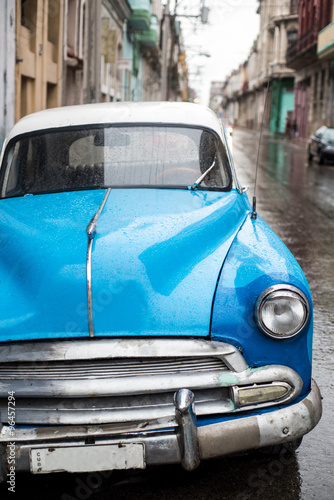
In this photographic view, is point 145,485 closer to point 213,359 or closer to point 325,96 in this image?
point 213,359

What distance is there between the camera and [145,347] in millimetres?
2479

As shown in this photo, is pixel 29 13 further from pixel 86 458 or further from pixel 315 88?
pixel 315 88

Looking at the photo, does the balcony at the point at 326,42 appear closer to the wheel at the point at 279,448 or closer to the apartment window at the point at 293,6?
the apartment window at the point at 293,6

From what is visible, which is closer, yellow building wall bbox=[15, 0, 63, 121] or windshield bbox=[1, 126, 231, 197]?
windshield bbox=[1, 126, 231, 197]

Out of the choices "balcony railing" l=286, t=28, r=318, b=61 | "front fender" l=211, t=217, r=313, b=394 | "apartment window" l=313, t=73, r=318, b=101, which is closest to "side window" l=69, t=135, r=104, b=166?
"front fender" l=211, t=217, r=313, b=394

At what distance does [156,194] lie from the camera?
3.68m

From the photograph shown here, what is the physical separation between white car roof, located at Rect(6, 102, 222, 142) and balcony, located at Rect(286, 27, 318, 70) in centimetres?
3506

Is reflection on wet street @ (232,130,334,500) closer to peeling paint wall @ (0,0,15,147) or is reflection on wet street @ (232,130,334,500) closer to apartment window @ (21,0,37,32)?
peeling paint wall @ (0,0,15,147)

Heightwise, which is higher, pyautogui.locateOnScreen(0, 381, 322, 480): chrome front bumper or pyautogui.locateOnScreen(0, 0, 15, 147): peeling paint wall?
pyautogui.locateOnScreen(0, 0, 15, 147): peeling paint wall

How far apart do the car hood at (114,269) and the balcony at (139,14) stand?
27.7 metres

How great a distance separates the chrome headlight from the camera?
2.59 m

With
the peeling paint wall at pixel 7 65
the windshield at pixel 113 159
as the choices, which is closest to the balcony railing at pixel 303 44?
the peeling paint wall at pixel 7 65

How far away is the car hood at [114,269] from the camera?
255cm

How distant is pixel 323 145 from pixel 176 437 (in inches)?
907
